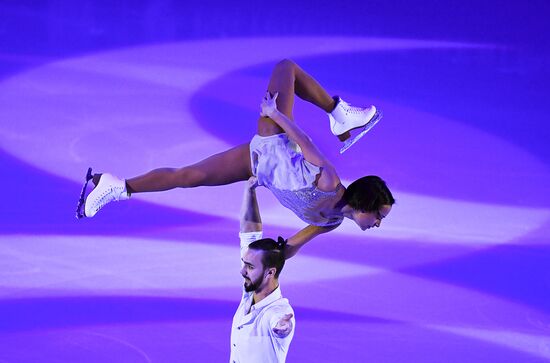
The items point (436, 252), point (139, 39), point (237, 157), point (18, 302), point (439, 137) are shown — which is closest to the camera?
point (237, 157)

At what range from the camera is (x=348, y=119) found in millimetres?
3926

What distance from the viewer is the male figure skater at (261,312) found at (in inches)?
131

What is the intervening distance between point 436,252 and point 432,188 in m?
0.62

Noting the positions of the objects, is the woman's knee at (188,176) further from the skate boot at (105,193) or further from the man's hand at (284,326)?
the man's hand at (284,326)

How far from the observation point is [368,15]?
22.5 feet

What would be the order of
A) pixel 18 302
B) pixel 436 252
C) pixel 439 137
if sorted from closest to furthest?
pixel 18 302, pixel 436 252, pixel 439 137

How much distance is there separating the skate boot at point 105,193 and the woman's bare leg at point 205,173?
4cm

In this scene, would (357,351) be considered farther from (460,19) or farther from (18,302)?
(460,19)

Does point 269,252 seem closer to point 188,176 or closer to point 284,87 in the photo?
point 188,176

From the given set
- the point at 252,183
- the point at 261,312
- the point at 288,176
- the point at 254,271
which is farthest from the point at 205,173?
the point at 261,312

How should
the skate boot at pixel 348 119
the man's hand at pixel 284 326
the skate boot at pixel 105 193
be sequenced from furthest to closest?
1. the skate boot at pixel 348 119
2. the skate boot at pixel 105 193
3. the man's hand at pixel 284 326

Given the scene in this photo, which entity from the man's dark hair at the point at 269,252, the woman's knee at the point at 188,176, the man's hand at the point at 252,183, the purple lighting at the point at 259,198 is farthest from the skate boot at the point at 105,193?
the purple lighting at the point at 259,198

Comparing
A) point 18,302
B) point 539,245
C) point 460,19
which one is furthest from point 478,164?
point 18,302

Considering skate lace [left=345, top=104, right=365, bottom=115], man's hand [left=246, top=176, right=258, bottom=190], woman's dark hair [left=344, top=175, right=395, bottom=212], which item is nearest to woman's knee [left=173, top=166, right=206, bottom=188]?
man's hand [left=246, top=176, right=258, bottom=190]
